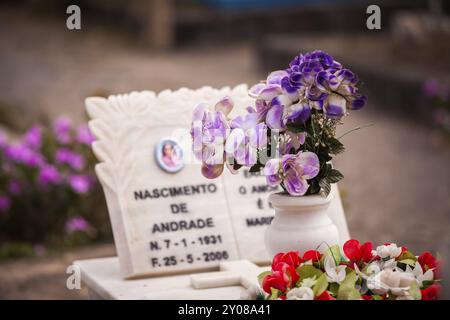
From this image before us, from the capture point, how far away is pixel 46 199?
5.62 metres

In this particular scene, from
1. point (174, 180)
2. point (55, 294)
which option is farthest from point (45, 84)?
point (174, 180)

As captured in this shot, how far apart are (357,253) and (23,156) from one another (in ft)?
12.2

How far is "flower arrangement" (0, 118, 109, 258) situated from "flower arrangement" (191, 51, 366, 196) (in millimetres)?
3233

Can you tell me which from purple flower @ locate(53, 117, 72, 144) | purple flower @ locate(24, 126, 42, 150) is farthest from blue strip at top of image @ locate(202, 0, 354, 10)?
purple flower @ locate(24, 126, 42, 150)

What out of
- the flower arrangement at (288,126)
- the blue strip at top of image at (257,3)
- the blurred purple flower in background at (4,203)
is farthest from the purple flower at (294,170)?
the blue strip at top of image at (257,3)

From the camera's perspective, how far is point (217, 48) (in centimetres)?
1248

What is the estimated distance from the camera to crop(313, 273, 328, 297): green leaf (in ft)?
6.81

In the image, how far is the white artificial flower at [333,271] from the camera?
Result: 2168 mm

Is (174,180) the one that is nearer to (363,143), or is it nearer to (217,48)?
(363,143)

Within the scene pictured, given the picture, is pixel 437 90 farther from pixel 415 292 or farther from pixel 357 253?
pixel 415 292

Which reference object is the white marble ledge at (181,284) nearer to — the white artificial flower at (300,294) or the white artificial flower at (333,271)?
the white artificial flower at (333,271)

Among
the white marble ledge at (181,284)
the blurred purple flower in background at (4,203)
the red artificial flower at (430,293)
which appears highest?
the red artificial flower at (430,293)

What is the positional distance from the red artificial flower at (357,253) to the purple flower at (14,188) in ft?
11.8

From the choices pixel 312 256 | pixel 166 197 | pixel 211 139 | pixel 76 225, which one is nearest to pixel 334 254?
pixel 312 256
